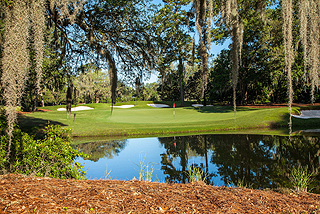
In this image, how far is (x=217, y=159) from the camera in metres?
5.84

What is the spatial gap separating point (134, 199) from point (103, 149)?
17.8 ft

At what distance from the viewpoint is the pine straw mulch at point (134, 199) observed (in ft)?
7.59

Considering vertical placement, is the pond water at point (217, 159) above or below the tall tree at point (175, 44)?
below

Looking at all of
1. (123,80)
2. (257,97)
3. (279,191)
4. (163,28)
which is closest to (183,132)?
(123,80)

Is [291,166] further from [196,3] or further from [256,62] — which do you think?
[256,62]

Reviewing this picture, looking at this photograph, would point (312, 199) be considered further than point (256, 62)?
No

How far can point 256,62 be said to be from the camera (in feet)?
65.1

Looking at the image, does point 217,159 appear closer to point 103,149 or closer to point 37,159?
point 103,149

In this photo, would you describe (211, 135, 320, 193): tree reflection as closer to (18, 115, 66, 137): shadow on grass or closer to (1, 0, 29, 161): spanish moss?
(1, 0, 29, 161): spanish moss

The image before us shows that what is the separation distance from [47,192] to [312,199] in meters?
3.83

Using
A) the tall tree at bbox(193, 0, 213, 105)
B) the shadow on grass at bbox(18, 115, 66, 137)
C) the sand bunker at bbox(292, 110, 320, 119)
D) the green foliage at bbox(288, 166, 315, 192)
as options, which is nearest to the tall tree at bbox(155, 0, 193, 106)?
the tall tree at bbox(193, 0, 213, 105)

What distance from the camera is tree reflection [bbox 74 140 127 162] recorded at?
6672 millimetres

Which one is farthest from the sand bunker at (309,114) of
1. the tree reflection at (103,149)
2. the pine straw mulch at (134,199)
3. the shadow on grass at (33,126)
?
the shadow on grass at (33,126)

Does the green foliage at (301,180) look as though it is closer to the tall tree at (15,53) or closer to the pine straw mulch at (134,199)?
the pine straw mulch at (134,199)
